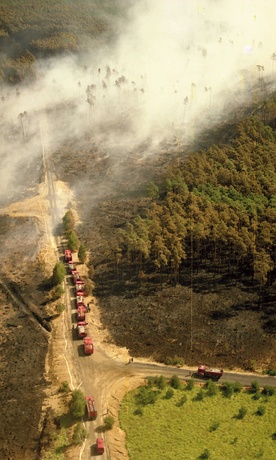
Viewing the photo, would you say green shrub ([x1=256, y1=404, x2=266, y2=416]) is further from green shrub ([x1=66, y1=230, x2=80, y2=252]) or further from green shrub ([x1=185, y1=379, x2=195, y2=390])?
green shrub ([x1=66, y1=230, x2=80, y2=252])

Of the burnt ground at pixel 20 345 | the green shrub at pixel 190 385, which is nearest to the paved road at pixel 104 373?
the green shrub at pixel 190 385

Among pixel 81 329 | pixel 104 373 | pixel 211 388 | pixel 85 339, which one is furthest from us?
pixel 81 329

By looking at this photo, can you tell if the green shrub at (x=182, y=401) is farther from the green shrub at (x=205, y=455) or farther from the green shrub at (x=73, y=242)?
the green shrub at (x=73, y=242)

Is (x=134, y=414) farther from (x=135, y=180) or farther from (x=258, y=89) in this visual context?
(x=258, y=89)

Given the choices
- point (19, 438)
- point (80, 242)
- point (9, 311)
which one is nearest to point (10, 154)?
point (80, 242)

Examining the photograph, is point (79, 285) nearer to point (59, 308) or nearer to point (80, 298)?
point (80, 298)

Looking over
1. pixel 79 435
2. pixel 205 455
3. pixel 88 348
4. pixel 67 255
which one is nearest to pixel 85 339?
pixel 88 348

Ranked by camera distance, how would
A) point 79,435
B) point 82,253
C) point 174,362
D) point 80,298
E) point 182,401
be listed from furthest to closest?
point 82,253 < point 80,298 < point 174,362 < point 182,401 < point 79,435
